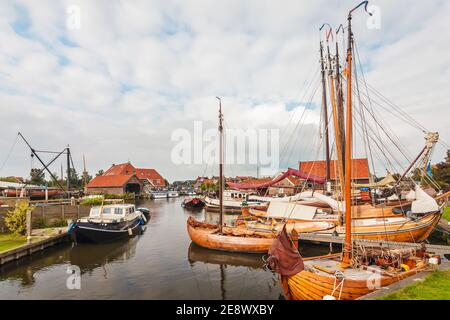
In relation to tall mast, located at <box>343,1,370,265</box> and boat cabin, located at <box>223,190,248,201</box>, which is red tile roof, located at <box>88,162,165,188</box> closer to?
boat cabin, located at <box>223,190,248,201</box>

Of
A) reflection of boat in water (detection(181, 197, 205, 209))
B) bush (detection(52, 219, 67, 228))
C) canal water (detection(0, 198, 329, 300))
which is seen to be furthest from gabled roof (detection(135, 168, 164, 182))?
canal water (detection(0, 198, 329, 300))

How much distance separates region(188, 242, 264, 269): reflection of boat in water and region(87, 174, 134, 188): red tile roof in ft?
175

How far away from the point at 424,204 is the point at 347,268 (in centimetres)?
1198

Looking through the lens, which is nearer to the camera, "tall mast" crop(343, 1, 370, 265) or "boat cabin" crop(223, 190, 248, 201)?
"tall mast" crop(343, 1, 370, 265)

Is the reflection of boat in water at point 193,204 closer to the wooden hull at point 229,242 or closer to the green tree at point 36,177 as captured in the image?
the wooden hull at point 229,242

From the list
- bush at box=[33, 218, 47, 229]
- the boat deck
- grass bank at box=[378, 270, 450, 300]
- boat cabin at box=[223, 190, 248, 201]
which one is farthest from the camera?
boat cabin at box=[223, 190, 248, 201]

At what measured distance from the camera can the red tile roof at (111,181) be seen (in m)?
68.9

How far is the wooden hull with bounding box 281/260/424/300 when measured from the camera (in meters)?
9.47

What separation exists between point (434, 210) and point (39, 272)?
26.4m

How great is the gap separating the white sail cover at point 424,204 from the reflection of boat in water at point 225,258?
472 inches

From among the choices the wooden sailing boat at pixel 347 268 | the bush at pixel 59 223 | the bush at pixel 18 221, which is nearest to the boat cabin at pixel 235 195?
the bush at pixel 59 223

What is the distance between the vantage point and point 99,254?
2039 centimetres

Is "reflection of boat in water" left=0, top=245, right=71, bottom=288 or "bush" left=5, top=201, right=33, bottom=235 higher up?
"bush" left=5, top=201, right=33, bottom=235

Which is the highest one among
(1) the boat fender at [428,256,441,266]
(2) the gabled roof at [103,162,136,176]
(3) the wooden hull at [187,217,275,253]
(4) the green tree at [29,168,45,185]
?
(2) the gabled roof at [103,162,136,176]
